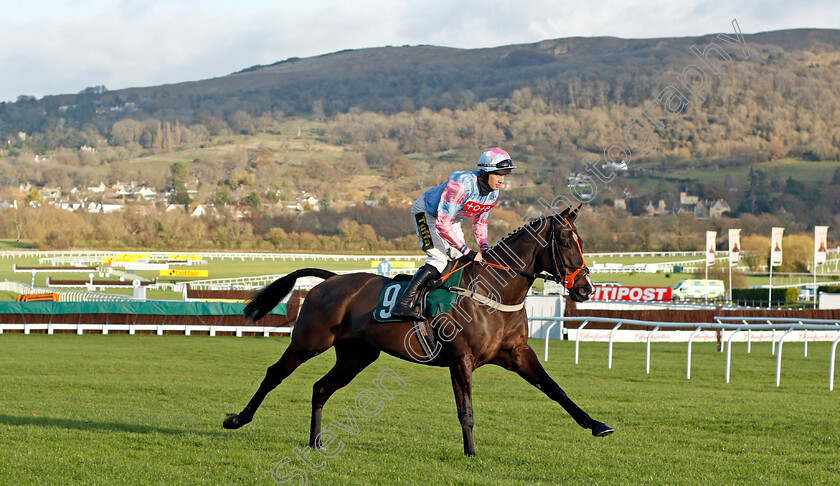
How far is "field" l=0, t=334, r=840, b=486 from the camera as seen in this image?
5.80 m

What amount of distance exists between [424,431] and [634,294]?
32.7 metres

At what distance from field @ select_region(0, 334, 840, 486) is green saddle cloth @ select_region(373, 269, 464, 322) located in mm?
1013

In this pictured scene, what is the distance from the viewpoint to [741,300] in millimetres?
45375

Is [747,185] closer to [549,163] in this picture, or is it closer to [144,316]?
[549,163]

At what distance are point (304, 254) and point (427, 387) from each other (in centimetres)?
6913

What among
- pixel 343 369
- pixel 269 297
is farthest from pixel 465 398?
pixel 269 297

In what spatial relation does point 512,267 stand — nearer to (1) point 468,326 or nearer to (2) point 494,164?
(1) point 468,326

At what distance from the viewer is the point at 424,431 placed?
24.8 ft

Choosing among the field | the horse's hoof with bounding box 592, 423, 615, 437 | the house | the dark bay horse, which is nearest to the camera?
the field

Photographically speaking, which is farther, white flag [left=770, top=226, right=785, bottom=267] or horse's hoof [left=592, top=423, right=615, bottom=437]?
white flag [left=770, top=226, right=785, bottom=267]

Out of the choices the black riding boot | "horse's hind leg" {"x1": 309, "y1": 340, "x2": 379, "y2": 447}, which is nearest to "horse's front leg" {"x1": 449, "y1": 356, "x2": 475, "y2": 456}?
the black riding boot

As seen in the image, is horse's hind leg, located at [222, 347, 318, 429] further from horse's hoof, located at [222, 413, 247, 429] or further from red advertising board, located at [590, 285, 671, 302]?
red advertising board, located at [590, 285, 671, 302]

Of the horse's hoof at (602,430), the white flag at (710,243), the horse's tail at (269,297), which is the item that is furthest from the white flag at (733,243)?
the horse's hoof at (602,430)

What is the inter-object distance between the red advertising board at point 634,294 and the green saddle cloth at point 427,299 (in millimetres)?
32530
